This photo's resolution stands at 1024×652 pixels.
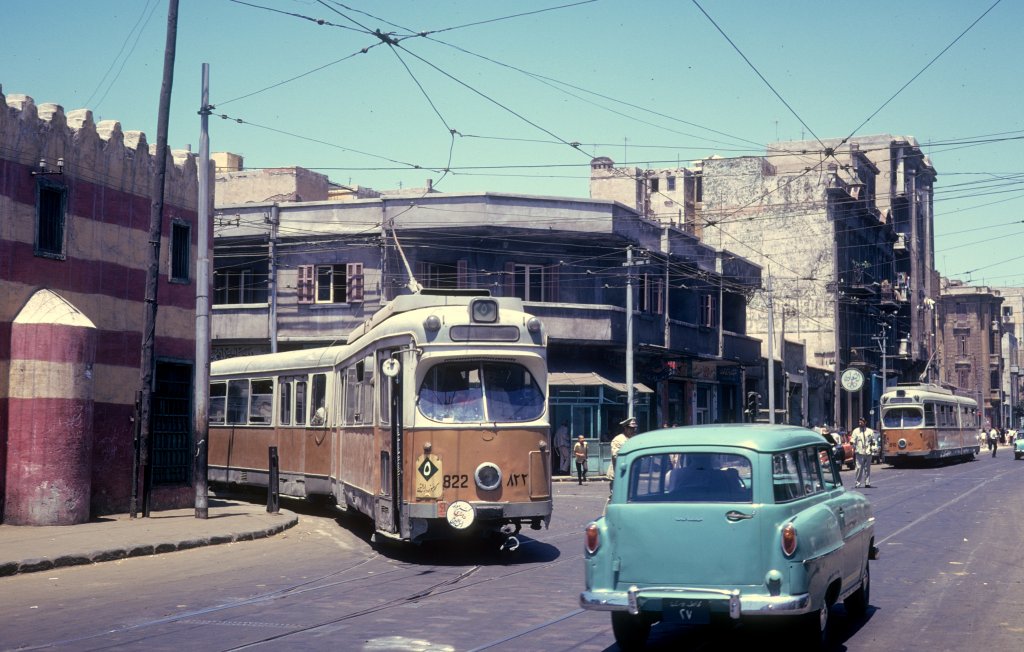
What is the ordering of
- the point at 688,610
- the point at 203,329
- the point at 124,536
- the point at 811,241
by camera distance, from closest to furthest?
1. the point at 688,610
2. the point at 124,536
3. the point at 203,329
4. the point at 811,241

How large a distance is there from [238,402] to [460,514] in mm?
13177

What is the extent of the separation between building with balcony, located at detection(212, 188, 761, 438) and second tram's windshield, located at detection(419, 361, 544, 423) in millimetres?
25118

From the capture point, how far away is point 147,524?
66.5ft

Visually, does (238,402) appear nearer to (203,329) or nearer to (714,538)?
(203,329)

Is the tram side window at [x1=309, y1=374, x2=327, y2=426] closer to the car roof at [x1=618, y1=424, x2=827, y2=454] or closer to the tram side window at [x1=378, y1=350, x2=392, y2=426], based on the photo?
the tram side window at [x1=378, y1=350, x2=392, y2=426]

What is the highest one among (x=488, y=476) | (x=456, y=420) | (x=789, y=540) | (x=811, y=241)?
(x=811, y=241)

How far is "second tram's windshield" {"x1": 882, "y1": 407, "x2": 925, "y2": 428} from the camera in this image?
5094cm

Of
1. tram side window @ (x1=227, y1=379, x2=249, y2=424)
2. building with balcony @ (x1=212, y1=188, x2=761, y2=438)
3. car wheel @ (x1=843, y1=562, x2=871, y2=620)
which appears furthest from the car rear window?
building with balcony @ (x1=212, y1=188, x2=761, y2=438)

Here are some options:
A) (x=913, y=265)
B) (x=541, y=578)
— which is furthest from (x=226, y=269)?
(x=913, y=265)

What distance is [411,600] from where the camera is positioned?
40.5 ft

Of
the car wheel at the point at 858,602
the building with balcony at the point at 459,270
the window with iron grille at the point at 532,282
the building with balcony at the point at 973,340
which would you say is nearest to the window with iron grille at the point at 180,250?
the car wheel at the point at 858,602

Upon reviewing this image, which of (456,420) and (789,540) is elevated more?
(456,420)

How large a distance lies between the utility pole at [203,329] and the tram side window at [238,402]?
4.52 meters

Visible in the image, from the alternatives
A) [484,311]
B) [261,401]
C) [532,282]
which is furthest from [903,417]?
[484,311]
